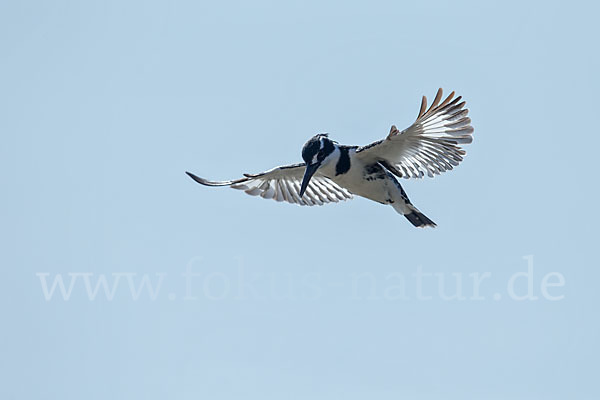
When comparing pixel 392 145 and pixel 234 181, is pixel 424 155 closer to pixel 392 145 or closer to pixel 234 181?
pixel 392 145

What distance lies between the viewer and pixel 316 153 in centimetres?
1339

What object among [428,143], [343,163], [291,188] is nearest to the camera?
[428,143]

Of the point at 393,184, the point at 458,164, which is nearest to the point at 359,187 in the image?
the point at 393,184

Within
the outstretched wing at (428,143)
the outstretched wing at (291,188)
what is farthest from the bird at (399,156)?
the outstretched wing at (291,188)

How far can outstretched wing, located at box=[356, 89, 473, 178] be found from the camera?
503 inches

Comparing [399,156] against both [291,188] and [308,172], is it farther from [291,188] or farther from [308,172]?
[291,188]

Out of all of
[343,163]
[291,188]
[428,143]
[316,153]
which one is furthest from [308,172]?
[291,188]

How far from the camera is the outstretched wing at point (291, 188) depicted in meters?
15.3

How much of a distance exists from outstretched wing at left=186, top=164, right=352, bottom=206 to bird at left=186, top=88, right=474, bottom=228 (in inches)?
33.7

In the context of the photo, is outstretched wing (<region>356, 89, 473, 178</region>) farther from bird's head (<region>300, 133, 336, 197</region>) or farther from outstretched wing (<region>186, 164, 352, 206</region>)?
outstretched wing (<region>186, 164, 352, 206</region>)

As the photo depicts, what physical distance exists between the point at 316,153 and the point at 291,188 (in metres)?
2.17

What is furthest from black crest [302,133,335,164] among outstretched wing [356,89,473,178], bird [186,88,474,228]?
outstretched wing [356,89,473,178]

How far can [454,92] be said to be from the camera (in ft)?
41.7

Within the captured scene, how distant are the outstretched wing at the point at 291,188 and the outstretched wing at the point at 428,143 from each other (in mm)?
1836
